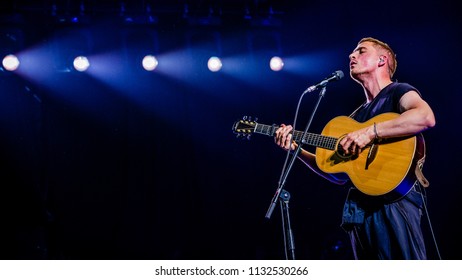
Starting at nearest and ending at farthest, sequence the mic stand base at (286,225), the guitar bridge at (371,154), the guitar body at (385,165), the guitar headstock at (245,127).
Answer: the mic stand base at (286,225)
the guitar body at (385,165)
the guitar bridge at (371,154)
the guitar headstock at (245,127)

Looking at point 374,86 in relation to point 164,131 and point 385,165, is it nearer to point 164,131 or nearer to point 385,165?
point 385,165

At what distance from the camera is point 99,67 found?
565cm

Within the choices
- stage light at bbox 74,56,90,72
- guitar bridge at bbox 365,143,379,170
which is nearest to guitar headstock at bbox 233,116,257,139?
guitar bridge at bbox 365,143,379,170

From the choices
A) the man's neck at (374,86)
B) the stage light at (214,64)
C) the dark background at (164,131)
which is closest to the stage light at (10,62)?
the dark background at (164,131)

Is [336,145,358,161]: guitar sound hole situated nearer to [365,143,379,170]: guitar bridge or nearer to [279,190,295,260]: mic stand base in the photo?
[365,143,379,170]: guitar bridge

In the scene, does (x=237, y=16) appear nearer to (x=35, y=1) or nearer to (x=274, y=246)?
(x=35, y=1)

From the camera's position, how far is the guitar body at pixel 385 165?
113 inches

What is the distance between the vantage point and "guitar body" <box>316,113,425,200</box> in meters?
2.88

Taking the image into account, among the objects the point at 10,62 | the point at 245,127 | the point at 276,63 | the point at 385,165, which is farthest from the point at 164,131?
the point at 385,165

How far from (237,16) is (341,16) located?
119 centimetres

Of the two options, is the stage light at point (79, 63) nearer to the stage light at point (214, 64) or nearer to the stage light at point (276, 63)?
the stage light at point (214, 64)

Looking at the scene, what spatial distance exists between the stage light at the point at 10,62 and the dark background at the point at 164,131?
0.29 feet

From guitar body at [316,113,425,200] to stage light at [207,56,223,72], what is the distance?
256 cm
